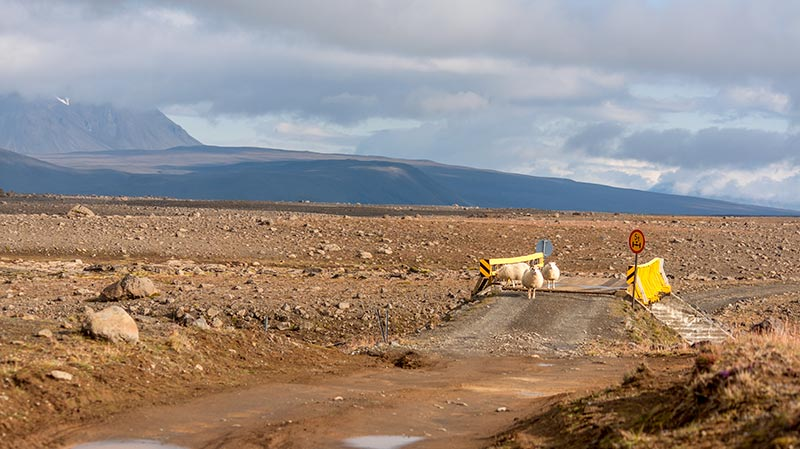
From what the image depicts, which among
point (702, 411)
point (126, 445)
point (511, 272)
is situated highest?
point (702, 411)

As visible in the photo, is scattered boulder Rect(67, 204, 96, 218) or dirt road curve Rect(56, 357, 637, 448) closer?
dirt road curve Rect(56, 357, 637, 448)

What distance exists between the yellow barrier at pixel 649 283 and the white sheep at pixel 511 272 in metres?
3.51

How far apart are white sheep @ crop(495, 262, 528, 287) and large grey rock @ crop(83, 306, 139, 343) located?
17.7 m

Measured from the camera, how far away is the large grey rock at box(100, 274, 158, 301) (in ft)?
104

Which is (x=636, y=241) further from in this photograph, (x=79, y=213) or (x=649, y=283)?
(x=79, y=213)

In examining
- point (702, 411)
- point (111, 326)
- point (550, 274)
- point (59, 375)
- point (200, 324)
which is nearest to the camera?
point (702, 411)

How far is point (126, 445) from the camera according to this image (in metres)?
13.5

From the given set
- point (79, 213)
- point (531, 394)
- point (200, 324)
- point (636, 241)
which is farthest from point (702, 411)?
point (79, 213)

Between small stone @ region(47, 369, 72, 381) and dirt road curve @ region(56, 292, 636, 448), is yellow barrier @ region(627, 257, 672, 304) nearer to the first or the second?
dirt road curve @ region(56, 292, 636, 448)

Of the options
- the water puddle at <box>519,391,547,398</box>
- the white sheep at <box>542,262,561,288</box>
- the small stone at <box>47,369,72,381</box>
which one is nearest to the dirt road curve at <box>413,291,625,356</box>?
the white sheep at <box>542,262,561,288</box>

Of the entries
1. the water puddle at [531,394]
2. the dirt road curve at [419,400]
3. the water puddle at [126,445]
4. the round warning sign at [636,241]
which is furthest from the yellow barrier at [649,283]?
the water puddle at [126,445]

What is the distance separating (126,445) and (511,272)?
2214 cm

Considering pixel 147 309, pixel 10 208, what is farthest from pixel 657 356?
pixel 10 208

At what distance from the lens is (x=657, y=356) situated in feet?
71.8
